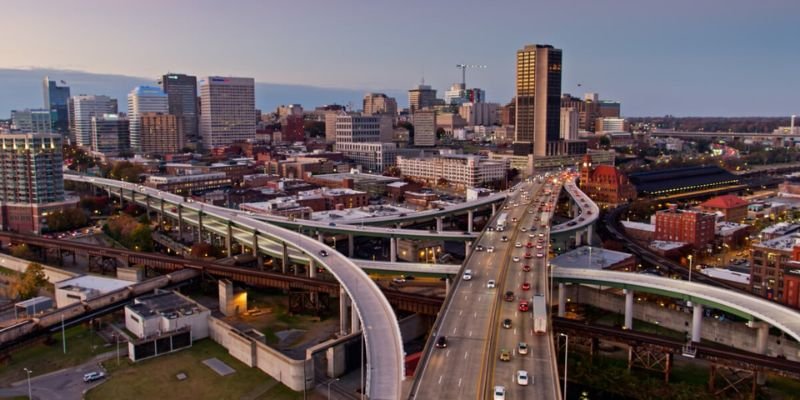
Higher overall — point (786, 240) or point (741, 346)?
point (786, 240)

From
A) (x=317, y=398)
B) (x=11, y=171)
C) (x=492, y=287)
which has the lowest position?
(x=317, y=398)

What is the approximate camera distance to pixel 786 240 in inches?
2249

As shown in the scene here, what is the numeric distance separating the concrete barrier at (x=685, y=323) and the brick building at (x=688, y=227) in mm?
24220

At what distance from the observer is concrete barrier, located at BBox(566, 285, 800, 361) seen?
40.6 m

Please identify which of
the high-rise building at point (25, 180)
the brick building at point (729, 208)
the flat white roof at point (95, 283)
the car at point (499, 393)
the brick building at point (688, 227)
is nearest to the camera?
the car at point (499, 393)

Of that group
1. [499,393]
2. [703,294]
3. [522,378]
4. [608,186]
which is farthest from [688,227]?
[499,393]

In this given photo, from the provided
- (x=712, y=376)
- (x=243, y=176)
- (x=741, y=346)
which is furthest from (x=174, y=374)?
(x=243, y=176)

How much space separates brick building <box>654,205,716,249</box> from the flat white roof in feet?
189

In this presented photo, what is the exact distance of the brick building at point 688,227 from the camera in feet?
233

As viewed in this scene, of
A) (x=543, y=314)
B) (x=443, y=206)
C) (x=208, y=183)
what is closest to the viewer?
(x=543, y=314)

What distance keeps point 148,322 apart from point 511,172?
102 m

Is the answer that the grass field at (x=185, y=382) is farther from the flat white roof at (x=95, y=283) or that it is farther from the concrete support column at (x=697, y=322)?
the concrete support column at (x=697, y=322)

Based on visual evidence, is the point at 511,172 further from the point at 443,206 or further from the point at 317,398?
the point at 317,398

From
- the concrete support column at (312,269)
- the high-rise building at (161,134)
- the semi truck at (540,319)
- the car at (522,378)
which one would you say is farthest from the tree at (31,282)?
the high-rise building at (161,134)
